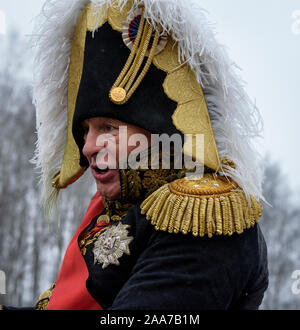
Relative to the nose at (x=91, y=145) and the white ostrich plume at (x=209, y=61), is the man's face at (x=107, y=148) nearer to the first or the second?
the nose at (x=91, y=145)

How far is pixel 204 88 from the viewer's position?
214 cm

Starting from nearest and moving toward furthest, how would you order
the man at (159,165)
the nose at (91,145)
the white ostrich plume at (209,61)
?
the man at (159,165) → the white ostrich plume at (209,61) → the nose at (91,145)

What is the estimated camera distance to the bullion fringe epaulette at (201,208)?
5.84 ft

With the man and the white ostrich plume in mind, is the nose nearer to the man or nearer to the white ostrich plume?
the man

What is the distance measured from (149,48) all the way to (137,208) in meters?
0.79

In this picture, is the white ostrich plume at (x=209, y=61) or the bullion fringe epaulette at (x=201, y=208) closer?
the bullion fringe epaulette at (x=201, y=208)

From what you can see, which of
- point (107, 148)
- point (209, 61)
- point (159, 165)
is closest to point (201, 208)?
point (159, 165)

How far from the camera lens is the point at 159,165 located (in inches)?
81.7

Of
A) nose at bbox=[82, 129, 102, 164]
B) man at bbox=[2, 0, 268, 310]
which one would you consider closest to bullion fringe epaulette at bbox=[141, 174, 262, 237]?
man at bbox=[2, 0, 268, 310]

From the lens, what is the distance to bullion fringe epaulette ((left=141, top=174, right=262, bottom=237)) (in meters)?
1.78

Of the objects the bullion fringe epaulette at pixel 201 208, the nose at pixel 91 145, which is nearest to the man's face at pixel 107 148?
the nose at pixel 91 145

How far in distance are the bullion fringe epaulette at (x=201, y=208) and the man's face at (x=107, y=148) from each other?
0.87 feet

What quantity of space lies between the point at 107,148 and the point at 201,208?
588 millimetres

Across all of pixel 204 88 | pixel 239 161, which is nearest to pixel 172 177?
pixel 239 161
